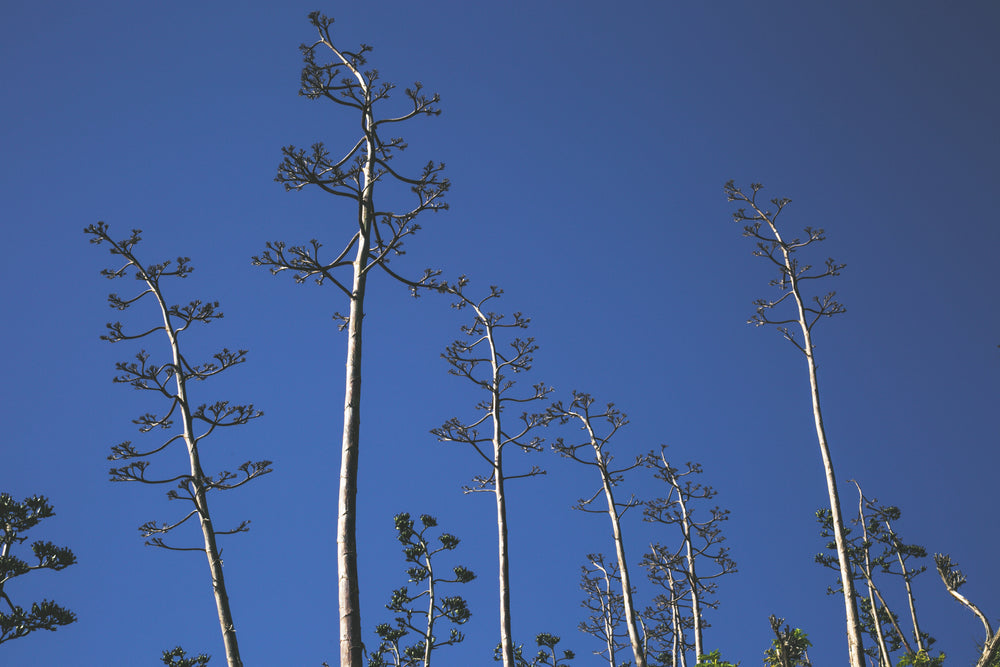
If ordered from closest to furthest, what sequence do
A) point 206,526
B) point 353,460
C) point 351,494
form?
point 351,494
point 353,460
point 206,526

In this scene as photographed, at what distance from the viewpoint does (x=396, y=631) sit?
18359 mm

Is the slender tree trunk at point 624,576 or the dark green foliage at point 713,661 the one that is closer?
the dark green foliage at point 713,661

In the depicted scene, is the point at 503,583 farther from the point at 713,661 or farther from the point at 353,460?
the point at 353,460

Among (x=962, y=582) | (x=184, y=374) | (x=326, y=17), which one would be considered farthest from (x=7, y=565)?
(x=962, y=582)

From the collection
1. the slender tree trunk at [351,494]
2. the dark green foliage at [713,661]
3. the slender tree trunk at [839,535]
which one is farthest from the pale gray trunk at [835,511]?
the slender tree trunk at [351,494]

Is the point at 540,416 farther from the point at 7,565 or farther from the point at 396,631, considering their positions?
the point at 7,565

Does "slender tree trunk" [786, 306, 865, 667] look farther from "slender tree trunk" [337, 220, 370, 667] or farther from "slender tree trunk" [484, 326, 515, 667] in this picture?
"slender tree trunk" [337, 220, 370, 667]

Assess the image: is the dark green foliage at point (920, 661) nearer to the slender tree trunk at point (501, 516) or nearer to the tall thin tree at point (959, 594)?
the tall thin tree at point (959, 594)

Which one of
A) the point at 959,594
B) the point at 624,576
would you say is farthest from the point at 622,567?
the point at 959,594

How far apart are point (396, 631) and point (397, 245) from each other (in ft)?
46.2

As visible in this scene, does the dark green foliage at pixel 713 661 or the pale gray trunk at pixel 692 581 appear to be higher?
the pale gray trunk at pixel 692 581

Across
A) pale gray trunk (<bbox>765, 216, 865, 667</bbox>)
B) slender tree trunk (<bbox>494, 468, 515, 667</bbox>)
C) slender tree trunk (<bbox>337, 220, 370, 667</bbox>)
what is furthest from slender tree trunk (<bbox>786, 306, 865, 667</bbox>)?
slender tree trunk (<bbox>337, 220, 370, 667</bbox>)

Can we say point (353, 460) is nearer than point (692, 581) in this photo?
Yes

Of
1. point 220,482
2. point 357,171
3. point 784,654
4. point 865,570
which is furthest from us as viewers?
point 865,570
